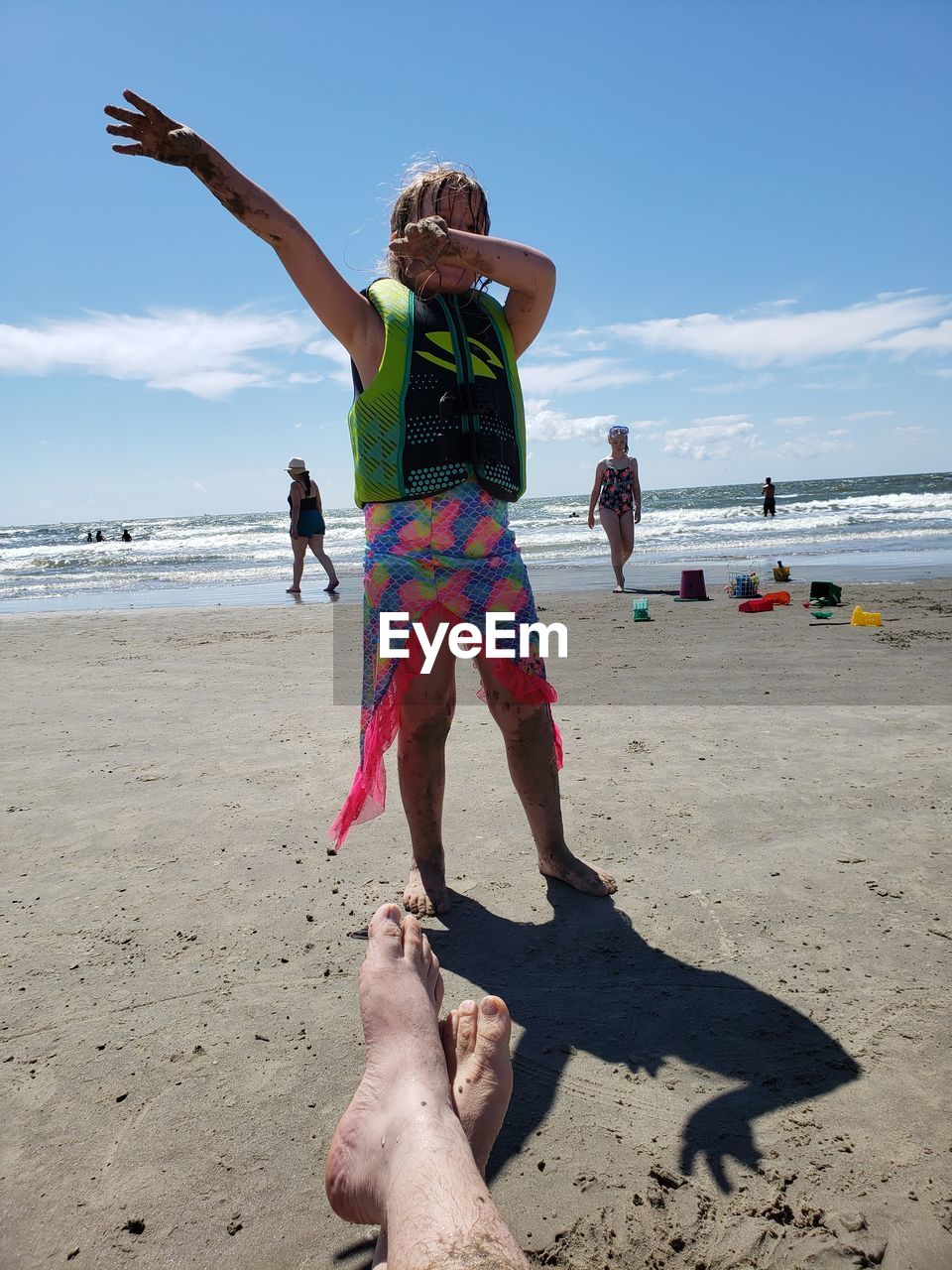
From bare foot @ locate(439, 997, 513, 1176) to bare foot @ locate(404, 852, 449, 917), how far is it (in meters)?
0.86

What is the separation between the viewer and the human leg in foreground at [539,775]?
2660 mm

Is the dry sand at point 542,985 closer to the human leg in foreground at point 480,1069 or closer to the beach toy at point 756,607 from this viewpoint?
the human leg in foreground at point 480,1069

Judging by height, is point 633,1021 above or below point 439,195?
below

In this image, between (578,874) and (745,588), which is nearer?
(578,874)

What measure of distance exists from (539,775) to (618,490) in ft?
27.4

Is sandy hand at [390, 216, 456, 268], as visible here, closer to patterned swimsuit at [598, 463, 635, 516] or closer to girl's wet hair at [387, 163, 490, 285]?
girl's wet hair at [387, 163, 490, 285]

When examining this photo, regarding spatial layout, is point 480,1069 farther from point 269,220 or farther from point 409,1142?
point 269,220

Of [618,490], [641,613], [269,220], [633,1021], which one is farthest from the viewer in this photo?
[618,490]

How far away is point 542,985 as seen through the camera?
2197 mm

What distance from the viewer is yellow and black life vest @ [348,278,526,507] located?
2.46 m

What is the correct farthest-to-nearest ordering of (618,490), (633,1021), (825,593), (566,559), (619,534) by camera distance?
(566,559) → (619,534) → (618,490) → (825,593) → (633,1021)

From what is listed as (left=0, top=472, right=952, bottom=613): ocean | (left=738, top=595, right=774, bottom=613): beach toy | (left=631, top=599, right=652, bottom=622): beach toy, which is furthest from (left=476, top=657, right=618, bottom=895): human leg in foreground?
(left=0, top=472, right=952, bottom=613): ocean

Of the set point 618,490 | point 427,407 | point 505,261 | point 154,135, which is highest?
point 154,135

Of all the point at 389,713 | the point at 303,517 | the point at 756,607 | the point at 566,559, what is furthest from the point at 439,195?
the point at 566,559
